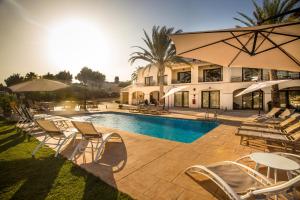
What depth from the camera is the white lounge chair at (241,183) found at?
6.50ft

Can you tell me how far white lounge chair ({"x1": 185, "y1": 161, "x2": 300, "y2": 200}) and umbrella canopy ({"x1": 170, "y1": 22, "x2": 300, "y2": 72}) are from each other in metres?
2.74

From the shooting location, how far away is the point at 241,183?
2.57 m

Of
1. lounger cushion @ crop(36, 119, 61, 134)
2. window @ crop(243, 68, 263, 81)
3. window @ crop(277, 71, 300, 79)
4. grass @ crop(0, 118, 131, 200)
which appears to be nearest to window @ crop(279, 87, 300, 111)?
window @ crop(277, 71, 300, 79)

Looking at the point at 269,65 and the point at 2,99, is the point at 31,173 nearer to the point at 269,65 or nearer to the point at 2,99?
the point at 269,65

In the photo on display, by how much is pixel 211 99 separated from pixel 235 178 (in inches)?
816

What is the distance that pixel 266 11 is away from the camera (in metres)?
14.9

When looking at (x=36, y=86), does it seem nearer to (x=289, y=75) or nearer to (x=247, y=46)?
(x=247, y=46)

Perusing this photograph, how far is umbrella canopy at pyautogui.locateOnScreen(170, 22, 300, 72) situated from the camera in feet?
11.5

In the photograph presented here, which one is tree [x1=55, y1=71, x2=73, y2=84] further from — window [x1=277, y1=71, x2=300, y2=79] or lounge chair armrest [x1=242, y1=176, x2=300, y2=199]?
lounge chair armrest [x1=242, y1=176, x2=300, y2=199]

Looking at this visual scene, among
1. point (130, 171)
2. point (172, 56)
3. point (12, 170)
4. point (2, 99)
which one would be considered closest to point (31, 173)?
point (12, 170)

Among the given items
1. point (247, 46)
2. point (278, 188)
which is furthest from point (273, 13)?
point (278, 188)

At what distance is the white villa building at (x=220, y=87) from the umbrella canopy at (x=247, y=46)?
1327cm

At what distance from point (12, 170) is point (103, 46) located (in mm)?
8976

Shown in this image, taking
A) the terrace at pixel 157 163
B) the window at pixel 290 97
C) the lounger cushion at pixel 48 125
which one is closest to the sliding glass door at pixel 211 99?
the window at pixel 290 97
